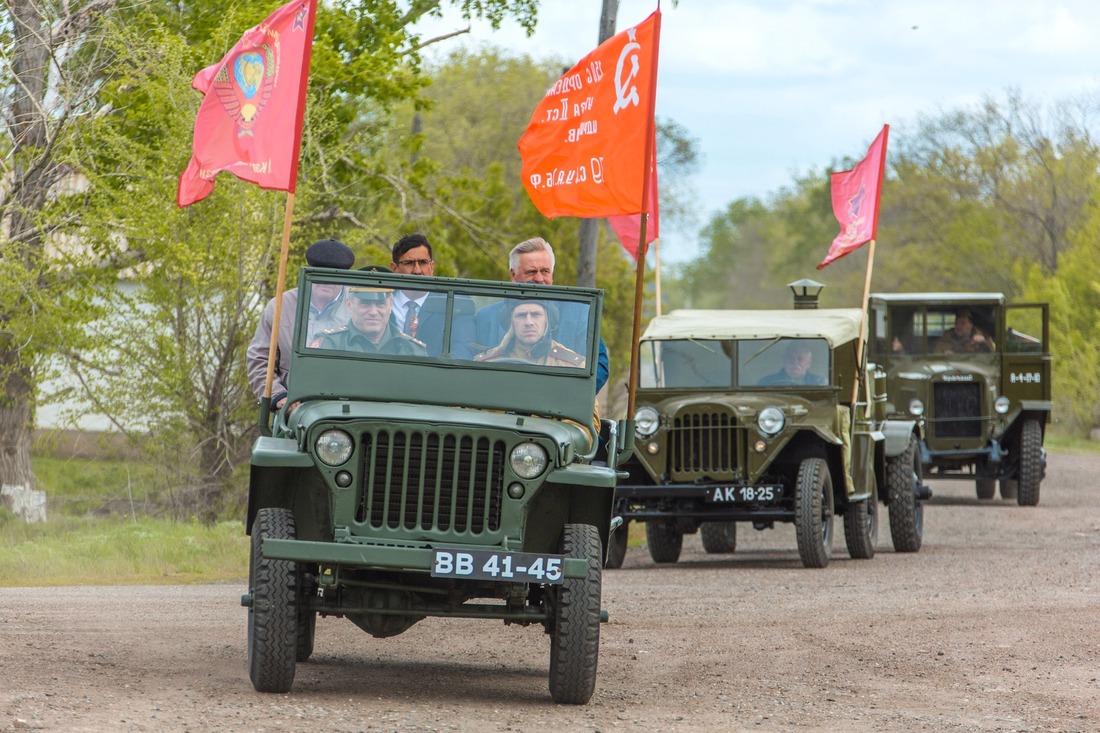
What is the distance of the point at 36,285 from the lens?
16812mm

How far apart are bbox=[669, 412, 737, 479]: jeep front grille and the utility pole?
13.7 ft

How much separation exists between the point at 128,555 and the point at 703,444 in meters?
5.12

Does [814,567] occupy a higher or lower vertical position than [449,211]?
lower

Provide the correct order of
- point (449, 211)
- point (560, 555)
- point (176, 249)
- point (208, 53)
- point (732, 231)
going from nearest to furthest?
point (560, 555) → point (176, 249) → point (208, 53) → point (449, 211) → point (732, 231)

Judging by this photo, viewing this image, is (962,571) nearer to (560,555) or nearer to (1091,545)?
(1091,545)

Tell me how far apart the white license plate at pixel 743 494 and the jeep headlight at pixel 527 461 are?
746 centimetres

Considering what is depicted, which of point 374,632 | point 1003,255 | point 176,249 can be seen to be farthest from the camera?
point 1003,255

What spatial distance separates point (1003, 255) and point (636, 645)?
5218 cm

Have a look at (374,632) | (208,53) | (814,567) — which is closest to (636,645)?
(374,632)

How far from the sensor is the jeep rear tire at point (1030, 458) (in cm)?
2209

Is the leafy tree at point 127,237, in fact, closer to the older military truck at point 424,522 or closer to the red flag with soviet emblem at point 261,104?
the red flag with soviet emblem at point 261,104

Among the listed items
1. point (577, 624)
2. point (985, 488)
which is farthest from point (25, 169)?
point (985, 488)

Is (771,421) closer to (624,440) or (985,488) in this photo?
(624,440)

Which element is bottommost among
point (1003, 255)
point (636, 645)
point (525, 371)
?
point (636, 645)
